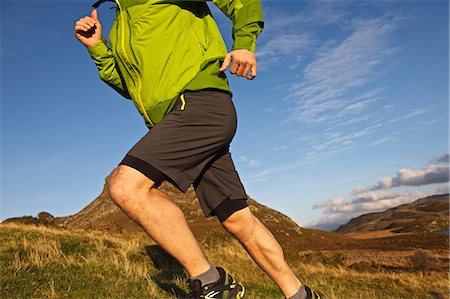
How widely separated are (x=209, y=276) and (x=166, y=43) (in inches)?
60.1

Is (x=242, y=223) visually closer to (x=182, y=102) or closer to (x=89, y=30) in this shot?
(x=182, y=102)

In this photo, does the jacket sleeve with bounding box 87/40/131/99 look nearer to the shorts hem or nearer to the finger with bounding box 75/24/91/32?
the finger with bounding box 75/24/91/32

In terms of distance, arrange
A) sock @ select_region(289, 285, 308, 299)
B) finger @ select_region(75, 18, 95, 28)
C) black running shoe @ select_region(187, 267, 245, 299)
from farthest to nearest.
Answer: finger @ select_region(75, 18, 95, 28) → sock @ select_region(289, 285, 308, 299) → black running shoe @ select_region(187, 267, 245, 299)

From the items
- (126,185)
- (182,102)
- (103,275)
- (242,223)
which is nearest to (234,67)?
(182,102)

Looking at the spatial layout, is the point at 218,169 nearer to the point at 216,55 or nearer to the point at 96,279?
the point at 216,55

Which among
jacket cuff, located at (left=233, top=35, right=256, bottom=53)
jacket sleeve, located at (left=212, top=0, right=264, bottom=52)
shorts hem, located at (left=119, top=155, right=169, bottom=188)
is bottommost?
shorts hem, located at (left=119, top=155, right=169, bottom=188)

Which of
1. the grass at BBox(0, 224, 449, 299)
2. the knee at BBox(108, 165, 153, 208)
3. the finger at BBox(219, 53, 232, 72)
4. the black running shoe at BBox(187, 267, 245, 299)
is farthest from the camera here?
the grass at BBox(0, 224, 449, 299)

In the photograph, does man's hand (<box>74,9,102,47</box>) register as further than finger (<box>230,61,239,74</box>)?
Yes

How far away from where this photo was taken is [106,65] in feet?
10.4

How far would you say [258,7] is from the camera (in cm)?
276

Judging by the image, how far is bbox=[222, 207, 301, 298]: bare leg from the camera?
3.01 meters

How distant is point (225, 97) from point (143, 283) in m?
2.47

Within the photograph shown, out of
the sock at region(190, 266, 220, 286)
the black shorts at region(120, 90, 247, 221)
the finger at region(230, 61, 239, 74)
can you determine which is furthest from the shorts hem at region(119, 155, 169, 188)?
the finger at region(230, 61, 239, 74)

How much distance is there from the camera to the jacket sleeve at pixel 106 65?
10.3ft
